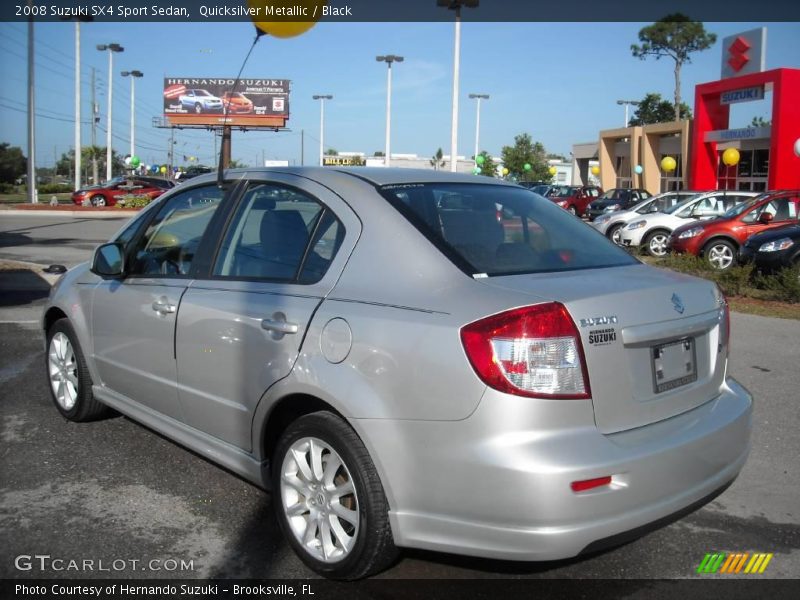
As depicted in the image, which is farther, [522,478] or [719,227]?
[719,227]

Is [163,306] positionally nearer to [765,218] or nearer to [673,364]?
[673,364]

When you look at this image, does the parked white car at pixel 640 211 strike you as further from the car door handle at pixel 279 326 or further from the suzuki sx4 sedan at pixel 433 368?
the car door handle at pixel 279 326

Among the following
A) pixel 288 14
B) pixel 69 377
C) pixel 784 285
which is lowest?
pixel 69 377

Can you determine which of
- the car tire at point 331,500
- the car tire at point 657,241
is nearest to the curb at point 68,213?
the car tire at point 657,241

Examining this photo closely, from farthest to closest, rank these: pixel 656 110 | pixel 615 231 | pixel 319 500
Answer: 1. pixel 656 110
2. pixel 615 231
3. pixel 319 500

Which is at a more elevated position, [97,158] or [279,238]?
[97,158]

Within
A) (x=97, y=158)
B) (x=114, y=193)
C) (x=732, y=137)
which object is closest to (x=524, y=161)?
(x=732, y=137)

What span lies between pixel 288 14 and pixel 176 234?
150 centimetres

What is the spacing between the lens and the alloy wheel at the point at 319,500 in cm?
310

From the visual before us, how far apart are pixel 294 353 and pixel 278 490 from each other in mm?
655

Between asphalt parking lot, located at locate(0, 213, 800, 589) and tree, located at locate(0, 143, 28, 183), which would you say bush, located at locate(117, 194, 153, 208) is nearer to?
asphalt parking lot, located at locate(0, 213, 800, 589)

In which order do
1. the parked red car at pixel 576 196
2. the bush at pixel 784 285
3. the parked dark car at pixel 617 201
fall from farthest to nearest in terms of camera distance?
1. the parked red car at pixel 576 196
2. the parked dark car at pixel 617 201
3. the bush at pixel 784 285

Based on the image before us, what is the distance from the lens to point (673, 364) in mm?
3080

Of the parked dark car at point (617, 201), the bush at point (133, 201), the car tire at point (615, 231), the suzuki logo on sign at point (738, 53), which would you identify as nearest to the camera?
the car tire at point (615, 231)
